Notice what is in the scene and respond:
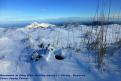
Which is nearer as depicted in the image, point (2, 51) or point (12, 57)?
point (12, 57)

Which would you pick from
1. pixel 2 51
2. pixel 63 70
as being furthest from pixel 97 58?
pixel 2 51

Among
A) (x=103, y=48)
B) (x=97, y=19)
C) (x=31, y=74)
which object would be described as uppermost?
(x=97, y=19)

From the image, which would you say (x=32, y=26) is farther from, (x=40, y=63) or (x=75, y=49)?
(x=40, y=63)

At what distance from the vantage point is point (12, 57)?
2967 millimetres

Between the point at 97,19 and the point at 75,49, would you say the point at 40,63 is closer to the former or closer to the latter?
the point at 75,49

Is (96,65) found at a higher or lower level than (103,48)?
lower

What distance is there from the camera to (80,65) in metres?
2.68

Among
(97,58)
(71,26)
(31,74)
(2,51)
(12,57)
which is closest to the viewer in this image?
(31,74)

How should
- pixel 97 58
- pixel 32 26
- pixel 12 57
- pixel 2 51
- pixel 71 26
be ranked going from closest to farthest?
pixel 97 58 < pixel 12 57 < pixel 2 51 < pixel 71 26 < pixel 32 26

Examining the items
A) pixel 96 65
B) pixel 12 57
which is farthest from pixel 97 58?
pixel 12 57

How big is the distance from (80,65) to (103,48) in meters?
0.30

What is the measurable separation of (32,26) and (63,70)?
4.27 metres

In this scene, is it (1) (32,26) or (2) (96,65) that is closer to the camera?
(2) (96,65)

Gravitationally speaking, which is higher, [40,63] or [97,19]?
[97,19]
